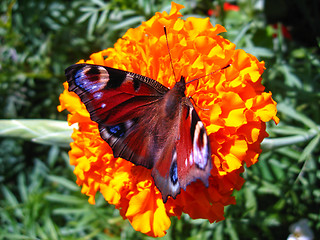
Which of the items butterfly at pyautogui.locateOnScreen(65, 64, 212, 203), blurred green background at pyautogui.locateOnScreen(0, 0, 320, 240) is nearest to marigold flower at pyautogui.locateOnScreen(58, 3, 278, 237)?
butterfly at pyautogui.locateOnScreen(65, 64, 212, 203)

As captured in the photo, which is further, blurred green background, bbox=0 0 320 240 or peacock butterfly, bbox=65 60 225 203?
blurred green background, bbox=0 0 320 240

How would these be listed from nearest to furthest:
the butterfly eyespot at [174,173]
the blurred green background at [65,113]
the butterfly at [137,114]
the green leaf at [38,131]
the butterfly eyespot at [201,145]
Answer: the butterfly eyespot at [201,145] < the butterfly eyespot at [174,173] < the butterfly at [137,114] < the green leaf at [38,131] < the blurred green background at [65,113]

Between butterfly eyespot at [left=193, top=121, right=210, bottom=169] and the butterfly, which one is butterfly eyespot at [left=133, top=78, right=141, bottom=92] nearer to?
the butterfly

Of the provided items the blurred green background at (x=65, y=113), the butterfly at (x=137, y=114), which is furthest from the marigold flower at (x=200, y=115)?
the blurred green background at (x=65, y=113)

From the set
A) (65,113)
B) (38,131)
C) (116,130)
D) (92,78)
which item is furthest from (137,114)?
(65,113)

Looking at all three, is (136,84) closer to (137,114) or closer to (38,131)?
(137,114)

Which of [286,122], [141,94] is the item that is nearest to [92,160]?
[141,94]

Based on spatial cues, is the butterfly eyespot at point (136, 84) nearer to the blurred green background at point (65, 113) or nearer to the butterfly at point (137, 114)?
the butterfly at point (137, 114)
